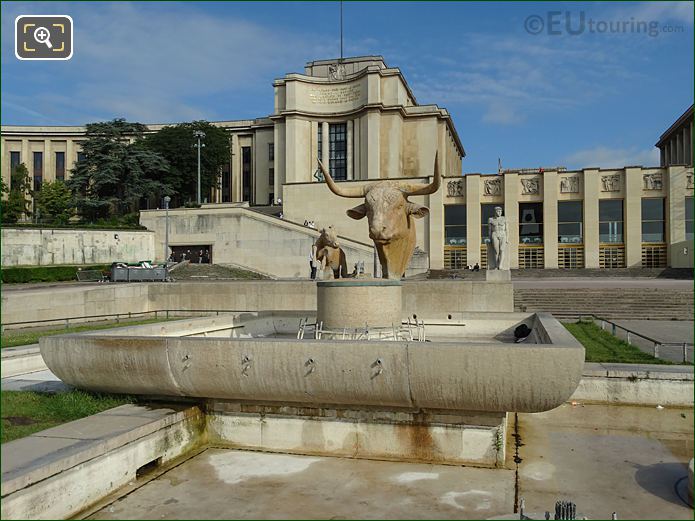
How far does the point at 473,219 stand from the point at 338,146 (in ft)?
79.8

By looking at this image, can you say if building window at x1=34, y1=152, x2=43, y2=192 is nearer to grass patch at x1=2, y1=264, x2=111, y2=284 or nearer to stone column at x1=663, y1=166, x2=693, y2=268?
grass patch at x1=2, y1=264, x2=111, y2=284

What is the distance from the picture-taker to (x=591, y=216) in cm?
4694

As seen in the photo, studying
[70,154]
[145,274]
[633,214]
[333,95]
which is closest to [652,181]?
[633,214]

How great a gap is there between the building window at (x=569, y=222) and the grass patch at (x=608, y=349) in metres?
34.5

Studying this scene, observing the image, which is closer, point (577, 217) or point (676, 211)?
point (676, 211)

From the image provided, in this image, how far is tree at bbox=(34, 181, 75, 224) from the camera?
6406cm

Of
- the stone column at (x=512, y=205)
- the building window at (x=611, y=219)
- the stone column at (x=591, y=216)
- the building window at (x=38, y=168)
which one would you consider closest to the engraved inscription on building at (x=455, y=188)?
the stone column at (x=512, y=205)

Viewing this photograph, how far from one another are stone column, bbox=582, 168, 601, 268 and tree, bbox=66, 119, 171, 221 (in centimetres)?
4464

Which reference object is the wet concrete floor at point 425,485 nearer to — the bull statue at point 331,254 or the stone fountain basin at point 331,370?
the stone fountain basin at point 331,370

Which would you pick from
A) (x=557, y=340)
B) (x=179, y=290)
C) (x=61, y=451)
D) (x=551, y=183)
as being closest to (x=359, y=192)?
(x=557, y=340)

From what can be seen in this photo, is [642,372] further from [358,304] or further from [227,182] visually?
[227,182]

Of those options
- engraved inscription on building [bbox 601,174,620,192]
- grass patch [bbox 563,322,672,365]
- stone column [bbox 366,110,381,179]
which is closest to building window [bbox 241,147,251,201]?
stone column [bbox 366,110,381,179]

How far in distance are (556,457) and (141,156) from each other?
6329cm

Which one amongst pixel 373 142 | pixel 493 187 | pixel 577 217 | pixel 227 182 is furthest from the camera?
pixel 227 182
